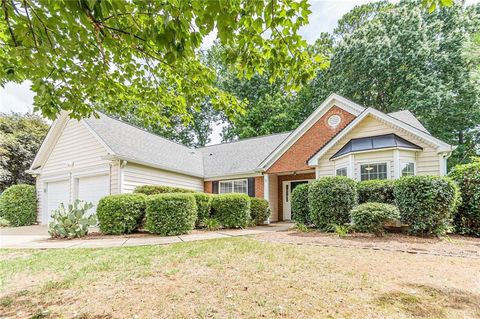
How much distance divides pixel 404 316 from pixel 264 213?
9776 millimetres

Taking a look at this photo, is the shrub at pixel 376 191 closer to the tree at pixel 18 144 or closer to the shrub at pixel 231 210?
the shrub at pixel 231 210

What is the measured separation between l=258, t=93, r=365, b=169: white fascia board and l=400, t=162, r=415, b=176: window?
331cm

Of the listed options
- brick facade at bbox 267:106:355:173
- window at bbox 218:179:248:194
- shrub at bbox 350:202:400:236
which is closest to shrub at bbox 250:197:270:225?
brick facade at bbox 267:106:355:173

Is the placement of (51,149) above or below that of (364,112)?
below

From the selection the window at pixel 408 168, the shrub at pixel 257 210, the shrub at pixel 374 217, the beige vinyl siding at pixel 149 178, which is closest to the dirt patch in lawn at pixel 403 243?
the shrub at pixel 374 217

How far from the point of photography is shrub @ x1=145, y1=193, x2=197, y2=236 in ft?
28.3

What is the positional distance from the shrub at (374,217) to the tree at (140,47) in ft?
17.9

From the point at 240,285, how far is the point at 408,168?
9219mm

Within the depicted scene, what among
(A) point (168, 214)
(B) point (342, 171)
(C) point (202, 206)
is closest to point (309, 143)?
(B) point (342, 171)

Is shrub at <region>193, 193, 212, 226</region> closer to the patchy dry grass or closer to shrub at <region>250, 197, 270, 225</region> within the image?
shrub at <region>250, 197, 270, 225</region>

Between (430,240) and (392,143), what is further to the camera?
(392,143)

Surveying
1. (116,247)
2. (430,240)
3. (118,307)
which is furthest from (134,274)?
(430,240)

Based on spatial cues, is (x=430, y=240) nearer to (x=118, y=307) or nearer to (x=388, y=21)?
(x=118, y=307)

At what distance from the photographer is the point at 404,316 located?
2.83 metres
